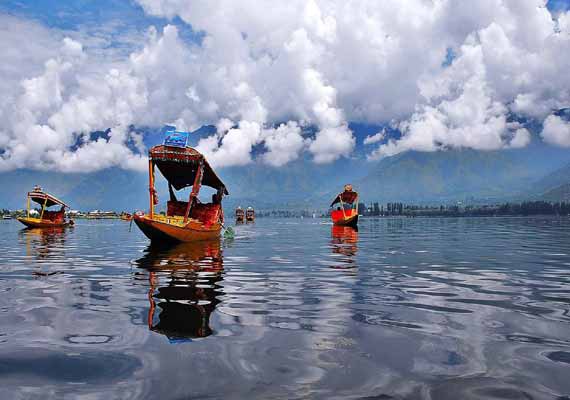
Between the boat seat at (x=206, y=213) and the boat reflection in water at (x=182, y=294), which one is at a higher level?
the boat seat at (x=206, y=213)

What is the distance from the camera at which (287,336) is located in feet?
24.8

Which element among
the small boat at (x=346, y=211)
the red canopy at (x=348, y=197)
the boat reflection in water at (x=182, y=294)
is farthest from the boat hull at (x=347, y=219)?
the boat reflection in water at (x=182, y=294)

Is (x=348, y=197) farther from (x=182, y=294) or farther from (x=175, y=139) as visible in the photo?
(x=182, y=294)

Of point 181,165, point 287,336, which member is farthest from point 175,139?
point 287,336

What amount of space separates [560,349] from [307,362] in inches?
154

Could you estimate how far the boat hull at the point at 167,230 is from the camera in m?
27.1

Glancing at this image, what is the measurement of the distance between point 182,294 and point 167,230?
16788 millimetres

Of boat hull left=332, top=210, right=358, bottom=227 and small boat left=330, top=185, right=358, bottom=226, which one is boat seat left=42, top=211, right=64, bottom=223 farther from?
boat hull left=332, top=210, right=358, bottom=227

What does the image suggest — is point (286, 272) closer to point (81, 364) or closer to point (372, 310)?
point (372, 310)

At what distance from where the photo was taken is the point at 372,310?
9.59m

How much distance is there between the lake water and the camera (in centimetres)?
543

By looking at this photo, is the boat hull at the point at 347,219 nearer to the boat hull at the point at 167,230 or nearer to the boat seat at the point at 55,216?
the boat hull at the point at 167,230

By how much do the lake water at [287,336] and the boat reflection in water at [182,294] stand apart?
56 mm

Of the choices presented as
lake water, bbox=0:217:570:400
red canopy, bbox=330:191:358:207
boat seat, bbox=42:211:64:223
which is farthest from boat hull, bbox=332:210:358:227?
lake water, bbox=0:217:570:400
